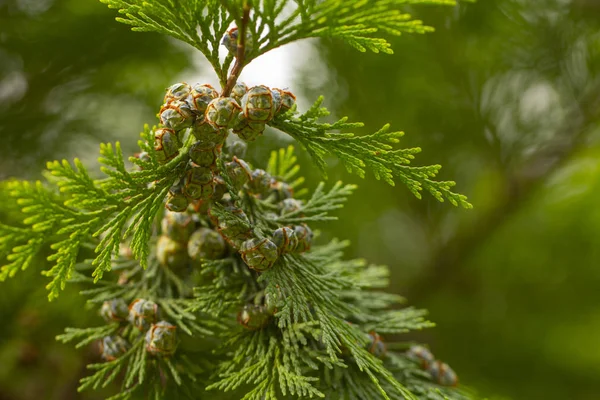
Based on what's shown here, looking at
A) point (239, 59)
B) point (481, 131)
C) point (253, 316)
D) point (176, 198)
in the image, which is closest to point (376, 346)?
point (253, 316)

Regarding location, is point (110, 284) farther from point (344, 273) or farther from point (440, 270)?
point (440, 270)

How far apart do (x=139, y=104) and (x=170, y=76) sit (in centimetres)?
18

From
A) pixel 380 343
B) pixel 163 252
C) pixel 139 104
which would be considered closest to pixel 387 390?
pixel 380 343

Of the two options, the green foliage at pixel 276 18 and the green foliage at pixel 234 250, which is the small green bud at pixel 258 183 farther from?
the green foliage at pixel 276 18

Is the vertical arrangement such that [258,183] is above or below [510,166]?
below

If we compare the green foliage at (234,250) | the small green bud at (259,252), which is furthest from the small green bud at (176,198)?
the small green bud at (259,252)

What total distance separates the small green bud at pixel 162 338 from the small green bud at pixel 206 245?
0.14 metres

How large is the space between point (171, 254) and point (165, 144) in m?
0.29

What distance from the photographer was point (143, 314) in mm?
958

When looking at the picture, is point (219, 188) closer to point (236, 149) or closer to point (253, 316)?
point (236, 149)

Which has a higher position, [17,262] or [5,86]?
[5,86]

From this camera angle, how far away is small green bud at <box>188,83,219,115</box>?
32.3 inches

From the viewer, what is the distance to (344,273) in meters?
1.12

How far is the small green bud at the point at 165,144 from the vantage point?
828 millimetres
